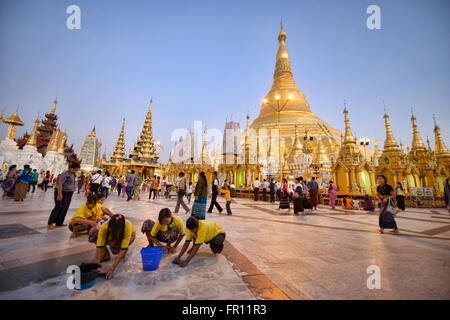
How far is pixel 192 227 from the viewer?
2664 mm

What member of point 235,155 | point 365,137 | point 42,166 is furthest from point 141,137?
point 365,137

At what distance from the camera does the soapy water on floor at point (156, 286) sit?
1694 millimetres

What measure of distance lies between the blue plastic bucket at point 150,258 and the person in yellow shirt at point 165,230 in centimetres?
56

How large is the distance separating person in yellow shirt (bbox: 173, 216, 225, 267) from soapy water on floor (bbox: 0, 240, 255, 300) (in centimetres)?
14

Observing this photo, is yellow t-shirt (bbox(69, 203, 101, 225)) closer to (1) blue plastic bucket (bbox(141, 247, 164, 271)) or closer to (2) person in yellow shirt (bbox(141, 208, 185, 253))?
(2) person in yellow shirt (bbox(141, 208, 185, 253))

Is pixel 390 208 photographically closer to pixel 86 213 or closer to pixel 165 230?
pixel 165 230

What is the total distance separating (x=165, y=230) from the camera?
2965 millimetres

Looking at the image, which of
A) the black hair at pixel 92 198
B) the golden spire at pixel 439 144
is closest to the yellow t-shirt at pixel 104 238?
the black hair at pixel 92 198

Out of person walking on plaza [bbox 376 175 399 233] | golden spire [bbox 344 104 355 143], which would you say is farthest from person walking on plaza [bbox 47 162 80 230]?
golden spire [bbox 344 104 355 143]

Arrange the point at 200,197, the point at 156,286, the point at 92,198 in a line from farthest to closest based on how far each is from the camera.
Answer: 1. the point at 200,197
2. the point at 92,198
3. the point at 156,286

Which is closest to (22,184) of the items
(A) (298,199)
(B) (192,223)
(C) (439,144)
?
(B) (192,223)

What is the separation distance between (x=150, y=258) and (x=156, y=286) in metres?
0.41
